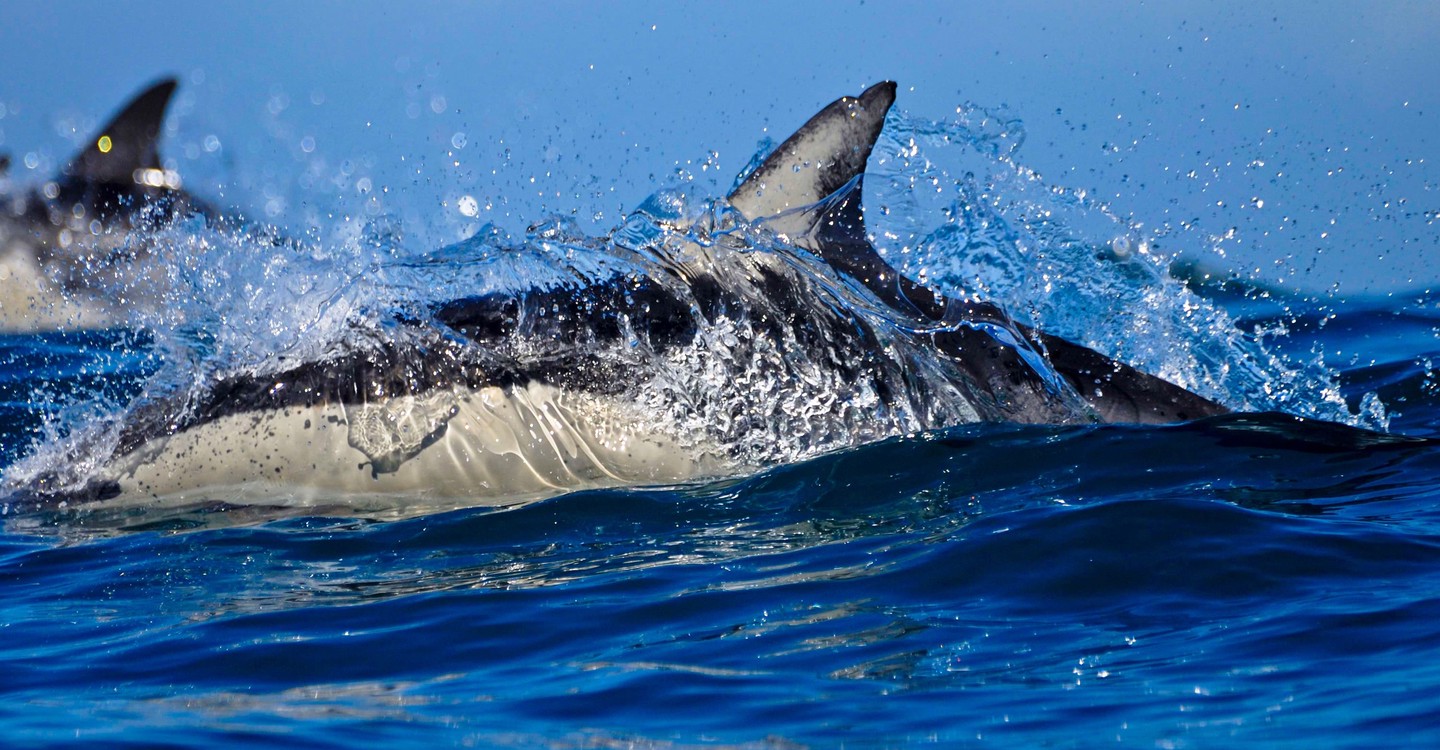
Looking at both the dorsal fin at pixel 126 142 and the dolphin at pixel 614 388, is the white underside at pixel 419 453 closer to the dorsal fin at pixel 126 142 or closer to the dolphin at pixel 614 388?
the dolphin at pixel 614 388

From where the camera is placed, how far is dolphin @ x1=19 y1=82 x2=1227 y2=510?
5.85 m

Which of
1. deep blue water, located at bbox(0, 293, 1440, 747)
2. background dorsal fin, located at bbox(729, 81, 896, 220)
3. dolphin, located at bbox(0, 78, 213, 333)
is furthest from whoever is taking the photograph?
dolphin, located at bbox(0, 78, 213, 333)

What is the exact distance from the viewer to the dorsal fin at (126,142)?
13.5 m

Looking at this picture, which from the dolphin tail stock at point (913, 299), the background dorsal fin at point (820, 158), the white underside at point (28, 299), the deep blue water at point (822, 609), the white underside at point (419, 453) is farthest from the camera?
the white underside at point (28, 299)

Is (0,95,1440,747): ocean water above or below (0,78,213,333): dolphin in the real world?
below

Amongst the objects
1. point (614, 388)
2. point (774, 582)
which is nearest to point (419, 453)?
point (614, 388)

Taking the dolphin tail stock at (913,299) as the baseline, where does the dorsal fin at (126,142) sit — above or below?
above

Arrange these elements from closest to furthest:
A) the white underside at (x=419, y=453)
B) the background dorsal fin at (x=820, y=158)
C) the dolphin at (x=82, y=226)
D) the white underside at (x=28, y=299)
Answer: the white underside at (x=419, y=453) → the background dorsal fin at (x=820, y=158) → the white underside at (x=28, y=299) → the dolphin at (x=82, y=226)

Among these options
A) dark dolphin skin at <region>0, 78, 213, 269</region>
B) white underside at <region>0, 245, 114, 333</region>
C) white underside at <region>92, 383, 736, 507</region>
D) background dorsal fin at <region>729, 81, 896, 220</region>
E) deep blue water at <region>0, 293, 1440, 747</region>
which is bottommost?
deep blue water at <region>0, 293, 1440, 747</region>

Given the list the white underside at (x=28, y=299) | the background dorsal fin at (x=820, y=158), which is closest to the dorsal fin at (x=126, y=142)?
the white underside at (x=28, y=299)

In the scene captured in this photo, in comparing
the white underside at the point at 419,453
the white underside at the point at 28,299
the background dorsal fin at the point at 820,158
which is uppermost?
the white underside at the point at 28,299

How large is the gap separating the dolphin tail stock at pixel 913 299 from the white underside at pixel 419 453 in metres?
1.25

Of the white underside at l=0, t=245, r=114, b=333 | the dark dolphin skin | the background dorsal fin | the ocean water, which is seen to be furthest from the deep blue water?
the dark dolphin skin

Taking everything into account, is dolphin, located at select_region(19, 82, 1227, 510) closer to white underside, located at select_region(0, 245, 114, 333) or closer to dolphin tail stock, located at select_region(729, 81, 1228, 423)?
dolphin tail stock, located at select_region(729, 81, 1228, 423)
